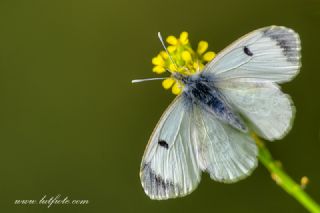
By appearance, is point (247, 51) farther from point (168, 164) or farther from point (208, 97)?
point (168, 164)

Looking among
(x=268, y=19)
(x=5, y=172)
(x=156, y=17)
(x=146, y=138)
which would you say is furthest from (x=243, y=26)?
(x=5, y=172)

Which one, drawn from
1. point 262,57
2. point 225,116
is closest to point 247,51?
point 262,57

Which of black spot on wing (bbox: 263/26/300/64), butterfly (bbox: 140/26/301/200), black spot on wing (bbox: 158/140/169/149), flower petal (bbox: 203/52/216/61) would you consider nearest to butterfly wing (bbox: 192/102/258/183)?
butterfly (bbox: 140/26/301/200)

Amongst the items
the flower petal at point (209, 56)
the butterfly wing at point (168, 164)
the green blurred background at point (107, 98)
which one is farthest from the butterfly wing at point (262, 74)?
the green blurred background at point (107, 98)

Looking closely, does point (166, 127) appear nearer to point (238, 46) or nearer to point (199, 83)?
point (199, 83)

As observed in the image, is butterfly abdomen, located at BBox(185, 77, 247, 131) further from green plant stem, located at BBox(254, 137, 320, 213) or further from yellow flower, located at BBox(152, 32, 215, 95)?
green plant stem, located at BBox(254, 137, 320, 213)
